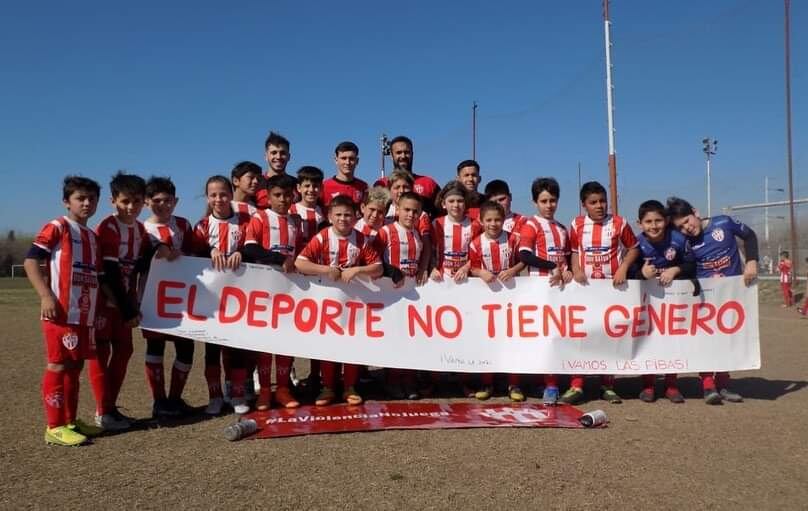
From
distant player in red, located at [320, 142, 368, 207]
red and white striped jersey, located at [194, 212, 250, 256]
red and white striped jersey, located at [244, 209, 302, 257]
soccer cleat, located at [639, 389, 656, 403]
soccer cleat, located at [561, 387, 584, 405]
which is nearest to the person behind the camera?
red and white striped jersey, located at [244, 209, 302, 257]

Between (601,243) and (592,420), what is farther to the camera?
(601,243)

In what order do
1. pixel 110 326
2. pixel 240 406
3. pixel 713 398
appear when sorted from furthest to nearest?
pixel 713 398, pixel 240 406, pixel 110 326

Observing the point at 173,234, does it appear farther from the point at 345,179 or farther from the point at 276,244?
the point at 345,179

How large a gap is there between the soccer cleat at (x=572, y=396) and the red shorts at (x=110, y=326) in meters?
4.14

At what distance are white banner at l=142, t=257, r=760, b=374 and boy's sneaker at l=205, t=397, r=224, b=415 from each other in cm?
54

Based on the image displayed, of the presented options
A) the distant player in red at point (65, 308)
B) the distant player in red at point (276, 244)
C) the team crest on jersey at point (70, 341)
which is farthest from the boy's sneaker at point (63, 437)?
the distant player in red at point (276, 244)

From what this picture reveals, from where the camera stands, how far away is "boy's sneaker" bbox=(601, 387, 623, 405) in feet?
18.0

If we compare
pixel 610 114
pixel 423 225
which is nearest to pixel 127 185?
pixel 423 225

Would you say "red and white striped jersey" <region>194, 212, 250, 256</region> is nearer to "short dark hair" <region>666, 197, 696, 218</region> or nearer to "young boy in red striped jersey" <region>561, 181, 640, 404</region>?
"young boy in red striped jersey" <region>561, 181, 640, 404</region>

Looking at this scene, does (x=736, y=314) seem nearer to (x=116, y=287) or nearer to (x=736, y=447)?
(x=736, y=447)

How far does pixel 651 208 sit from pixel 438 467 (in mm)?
3637

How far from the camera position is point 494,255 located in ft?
18.6

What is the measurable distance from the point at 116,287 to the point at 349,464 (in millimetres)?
2520

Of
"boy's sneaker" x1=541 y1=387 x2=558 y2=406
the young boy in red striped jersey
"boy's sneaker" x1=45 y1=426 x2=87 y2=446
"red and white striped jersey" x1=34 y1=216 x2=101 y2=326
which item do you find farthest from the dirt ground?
the young boy in red striped jersey
